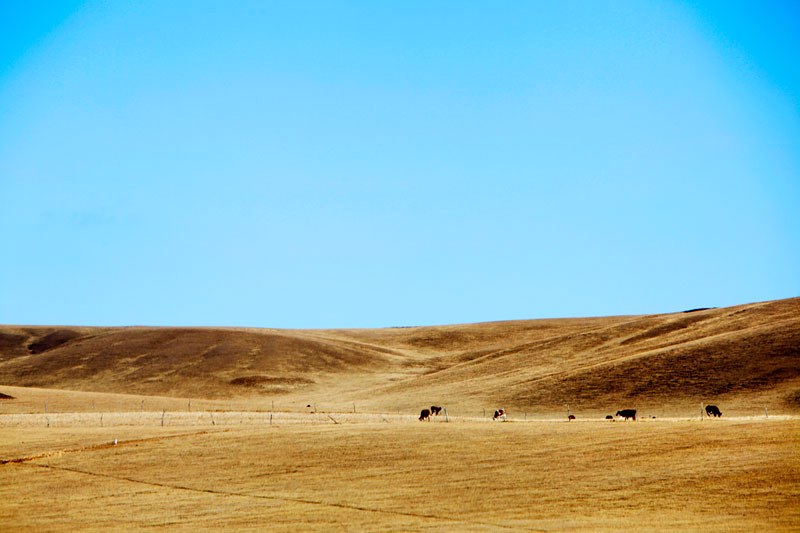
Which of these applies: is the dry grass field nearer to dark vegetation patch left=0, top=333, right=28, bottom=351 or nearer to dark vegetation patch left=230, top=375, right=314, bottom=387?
dark vegetation patch left=230, top=375, right=314, bottom=387

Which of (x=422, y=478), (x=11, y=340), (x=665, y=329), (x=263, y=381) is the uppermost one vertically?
(x=11, y=340)

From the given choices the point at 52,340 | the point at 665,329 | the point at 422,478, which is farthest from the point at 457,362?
the point at 422,478

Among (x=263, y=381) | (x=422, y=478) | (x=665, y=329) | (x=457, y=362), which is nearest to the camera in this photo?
(x=422, y=478)

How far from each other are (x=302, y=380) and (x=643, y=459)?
69.5 metres

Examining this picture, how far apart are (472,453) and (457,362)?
71.0 metres

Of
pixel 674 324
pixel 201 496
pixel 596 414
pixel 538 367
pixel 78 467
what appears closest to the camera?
pixel 201 496

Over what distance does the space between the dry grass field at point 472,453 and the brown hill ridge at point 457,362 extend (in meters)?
0.37

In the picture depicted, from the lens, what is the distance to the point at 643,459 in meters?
30.4

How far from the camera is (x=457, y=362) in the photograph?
105m

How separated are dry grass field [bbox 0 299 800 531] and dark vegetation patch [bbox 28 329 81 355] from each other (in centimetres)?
5497

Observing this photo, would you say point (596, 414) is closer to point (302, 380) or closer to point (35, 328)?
point (302, 380)

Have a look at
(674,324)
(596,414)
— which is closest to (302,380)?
(674,324)

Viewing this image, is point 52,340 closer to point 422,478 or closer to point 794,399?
point 794,399

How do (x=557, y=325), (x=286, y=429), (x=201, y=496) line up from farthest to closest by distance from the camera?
(x=557, y=325), (x=286, y=429), (x=201, y=496)
